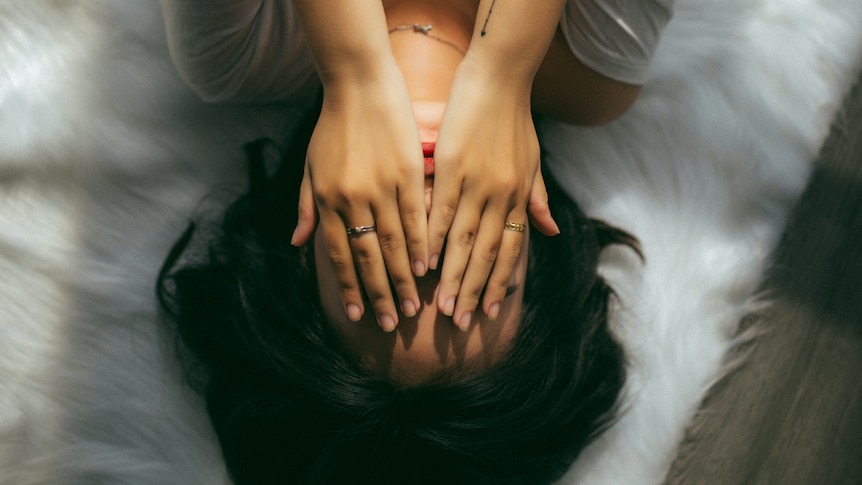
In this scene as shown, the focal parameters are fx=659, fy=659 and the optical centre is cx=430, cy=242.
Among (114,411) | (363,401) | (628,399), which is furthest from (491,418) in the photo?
(114,411)

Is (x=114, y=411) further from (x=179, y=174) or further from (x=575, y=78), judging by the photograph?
(x=575, y=78)

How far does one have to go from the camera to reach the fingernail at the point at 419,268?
631mm

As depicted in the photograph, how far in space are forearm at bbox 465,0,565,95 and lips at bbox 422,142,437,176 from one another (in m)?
0.10

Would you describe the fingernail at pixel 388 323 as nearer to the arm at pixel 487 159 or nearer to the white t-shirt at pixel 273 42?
the arm at pixel 487 159

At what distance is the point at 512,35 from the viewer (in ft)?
2.20

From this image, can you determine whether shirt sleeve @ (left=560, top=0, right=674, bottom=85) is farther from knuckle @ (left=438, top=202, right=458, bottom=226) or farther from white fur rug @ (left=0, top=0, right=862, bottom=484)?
knuckle @ (left=438, top=202, right=458, bottom=226)

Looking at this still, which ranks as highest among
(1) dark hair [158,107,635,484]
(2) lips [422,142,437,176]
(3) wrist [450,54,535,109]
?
(3) wrist [450,54,535,109]

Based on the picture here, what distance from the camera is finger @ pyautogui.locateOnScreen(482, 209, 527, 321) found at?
65cm

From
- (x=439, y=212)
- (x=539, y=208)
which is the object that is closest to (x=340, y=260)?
(x=439, y=212)

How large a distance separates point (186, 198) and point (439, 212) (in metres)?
0.42

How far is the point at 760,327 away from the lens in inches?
36.7

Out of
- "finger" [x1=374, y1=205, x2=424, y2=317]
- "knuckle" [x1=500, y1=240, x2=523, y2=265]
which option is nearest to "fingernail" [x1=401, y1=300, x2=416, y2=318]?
"finger" [x1=374, y1=205, x2=424, y2=317]

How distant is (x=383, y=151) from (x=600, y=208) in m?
0.42

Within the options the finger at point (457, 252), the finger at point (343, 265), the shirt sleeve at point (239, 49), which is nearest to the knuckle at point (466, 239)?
the finger at point (457, 252)
